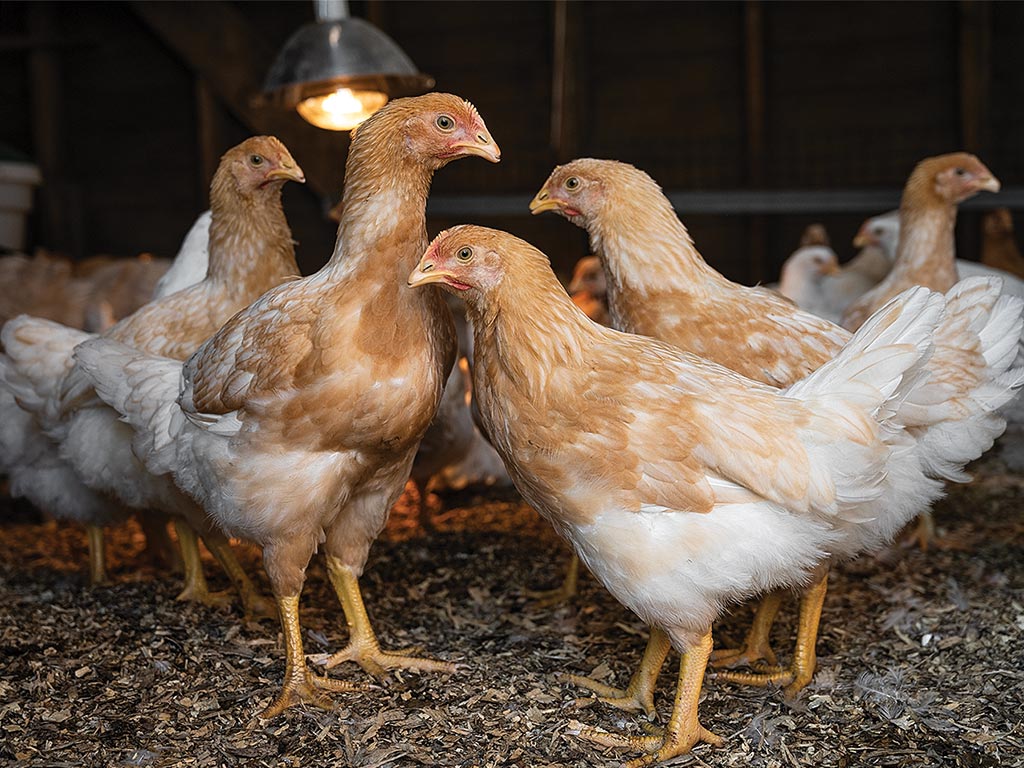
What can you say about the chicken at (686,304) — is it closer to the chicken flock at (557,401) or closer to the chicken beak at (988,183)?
the chicken flock at (557,401)

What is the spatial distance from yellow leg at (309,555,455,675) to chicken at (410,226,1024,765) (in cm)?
76

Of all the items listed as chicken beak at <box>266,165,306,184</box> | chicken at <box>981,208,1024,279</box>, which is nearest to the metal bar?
chicken at <box>981,208,1024,279</box>

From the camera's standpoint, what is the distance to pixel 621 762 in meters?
2.50

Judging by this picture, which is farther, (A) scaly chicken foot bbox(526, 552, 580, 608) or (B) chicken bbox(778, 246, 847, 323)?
(B) chicken bbox(778, 246, 847, 323)

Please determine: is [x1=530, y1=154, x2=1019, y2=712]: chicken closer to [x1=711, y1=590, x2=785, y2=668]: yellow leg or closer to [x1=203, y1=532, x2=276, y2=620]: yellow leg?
[x1=711, y1=590, x2=785, y2=668]: yellow leg

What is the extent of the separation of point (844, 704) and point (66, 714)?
6.86 ft

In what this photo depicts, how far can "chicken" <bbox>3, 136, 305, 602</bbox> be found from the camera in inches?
135

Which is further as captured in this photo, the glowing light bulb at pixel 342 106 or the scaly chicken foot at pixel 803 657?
the glowing light bulb at pixel 342 106

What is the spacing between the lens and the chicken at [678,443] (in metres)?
2.35

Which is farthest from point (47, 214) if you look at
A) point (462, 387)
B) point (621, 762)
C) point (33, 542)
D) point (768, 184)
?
point (621, 762)

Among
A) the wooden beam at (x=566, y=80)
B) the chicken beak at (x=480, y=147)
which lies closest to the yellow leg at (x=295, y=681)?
the chicken beak at (x=480, y=147)

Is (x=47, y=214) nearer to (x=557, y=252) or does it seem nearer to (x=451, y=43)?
(x=451, y=43)

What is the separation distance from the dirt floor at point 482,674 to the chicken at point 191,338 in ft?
1.16

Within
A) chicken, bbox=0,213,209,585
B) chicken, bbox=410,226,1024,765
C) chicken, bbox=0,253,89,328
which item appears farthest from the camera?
chicken, bbox=0,253,89,328
